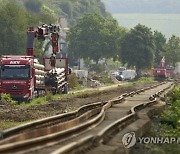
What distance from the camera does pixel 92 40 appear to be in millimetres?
146250

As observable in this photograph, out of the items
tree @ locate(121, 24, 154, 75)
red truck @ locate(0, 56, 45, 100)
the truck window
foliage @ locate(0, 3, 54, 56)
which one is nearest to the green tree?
foliage @ locate(0, 3, 54, 56)

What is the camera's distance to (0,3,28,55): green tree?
98606 millimetres

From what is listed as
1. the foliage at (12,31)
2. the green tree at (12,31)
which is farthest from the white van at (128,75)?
the green tree at (12,31)

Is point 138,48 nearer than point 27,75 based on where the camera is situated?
No

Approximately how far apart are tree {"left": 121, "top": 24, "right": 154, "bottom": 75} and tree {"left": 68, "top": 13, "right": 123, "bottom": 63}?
509 inches

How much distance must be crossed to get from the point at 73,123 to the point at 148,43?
373 feet

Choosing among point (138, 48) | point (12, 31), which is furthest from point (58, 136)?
point (138, 48)

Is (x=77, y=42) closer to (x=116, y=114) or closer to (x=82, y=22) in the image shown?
(x=82, y=22)

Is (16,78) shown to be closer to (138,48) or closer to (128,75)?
(128,75)

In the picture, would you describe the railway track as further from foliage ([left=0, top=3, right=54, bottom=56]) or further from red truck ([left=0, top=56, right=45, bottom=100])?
foliage ([left=0, top=3, right=54, bottom=56])

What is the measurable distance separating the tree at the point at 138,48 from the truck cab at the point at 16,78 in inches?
3447

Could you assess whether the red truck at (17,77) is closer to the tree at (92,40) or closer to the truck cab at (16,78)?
the truck cab at (16,78)

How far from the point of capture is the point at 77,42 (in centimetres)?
14625

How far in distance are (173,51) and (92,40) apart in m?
25.2
